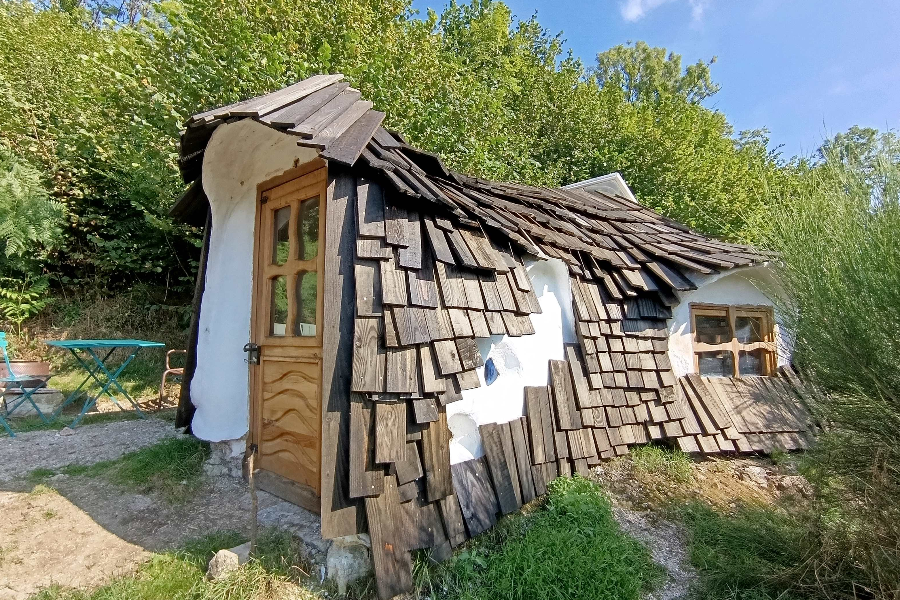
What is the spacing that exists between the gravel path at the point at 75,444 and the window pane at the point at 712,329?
599 centimetres

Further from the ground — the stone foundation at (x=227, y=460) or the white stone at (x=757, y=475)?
the stone foundation at (x=227, y=460)

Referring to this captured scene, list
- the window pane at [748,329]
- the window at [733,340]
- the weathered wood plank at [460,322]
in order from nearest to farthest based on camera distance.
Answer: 1. the weathered wood plank at [460,322]
2. the window at [733,340]
3. the window pane at [748,329]

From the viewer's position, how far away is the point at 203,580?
2.36 meters

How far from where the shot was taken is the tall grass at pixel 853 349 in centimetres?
229

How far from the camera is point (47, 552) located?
2672 mm

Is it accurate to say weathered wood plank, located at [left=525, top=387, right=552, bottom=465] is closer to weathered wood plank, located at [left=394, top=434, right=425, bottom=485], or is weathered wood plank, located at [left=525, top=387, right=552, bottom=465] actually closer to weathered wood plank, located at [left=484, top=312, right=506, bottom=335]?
weathered wood plank, located at [left=484, top=312, right=506, bottom=335]

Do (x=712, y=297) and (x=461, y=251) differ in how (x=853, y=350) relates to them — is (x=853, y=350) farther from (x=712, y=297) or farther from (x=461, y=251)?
(x=712, y=297)

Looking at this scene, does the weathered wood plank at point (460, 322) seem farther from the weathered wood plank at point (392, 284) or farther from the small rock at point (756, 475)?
the small rock at point (756, 475)

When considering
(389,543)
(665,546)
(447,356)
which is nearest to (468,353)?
(447,356)

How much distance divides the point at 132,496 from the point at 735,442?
18.8ft

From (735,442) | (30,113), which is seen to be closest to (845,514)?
(735,442)

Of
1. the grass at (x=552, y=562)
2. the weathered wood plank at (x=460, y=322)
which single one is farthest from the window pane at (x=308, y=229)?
the grass at (x=552, y=562)

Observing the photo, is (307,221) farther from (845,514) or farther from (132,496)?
(845,514)

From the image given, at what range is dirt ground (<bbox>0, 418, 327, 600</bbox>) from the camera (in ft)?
8.25
